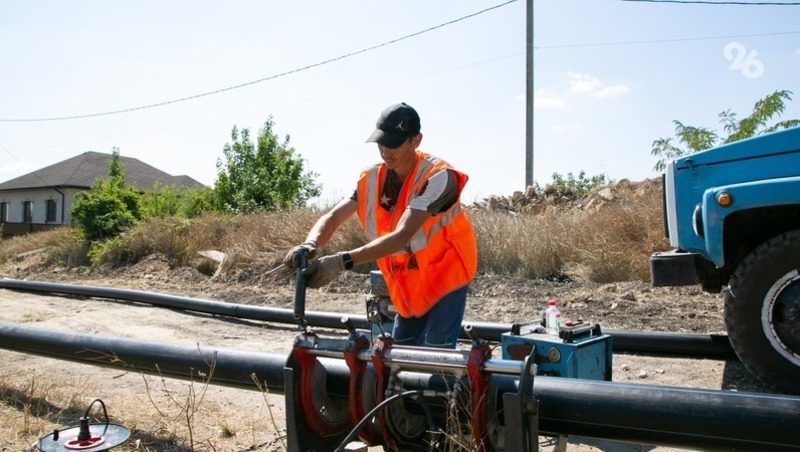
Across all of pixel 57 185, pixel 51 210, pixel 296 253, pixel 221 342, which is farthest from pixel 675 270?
pixel 51 210

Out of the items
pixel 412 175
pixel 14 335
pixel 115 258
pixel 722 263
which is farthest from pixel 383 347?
pixel 115 258

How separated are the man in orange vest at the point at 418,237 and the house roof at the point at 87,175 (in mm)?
42368

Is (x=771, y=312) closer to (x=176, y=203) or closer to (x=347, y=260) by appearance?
(x=347, y=260)

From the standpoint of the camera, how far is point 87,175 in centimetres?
4416

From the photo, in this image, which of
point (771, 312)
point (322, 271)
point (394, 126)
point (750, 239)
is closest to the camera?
point (322, 271)

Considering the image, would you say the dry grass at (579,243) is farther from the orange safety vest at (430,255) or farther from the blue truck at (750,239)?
the orange safety vest at (430,255)

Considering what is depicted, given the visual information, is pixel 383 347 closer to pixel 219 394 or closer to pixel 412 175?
pixel 412 175

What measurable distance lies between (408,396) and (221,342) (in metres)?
4.49

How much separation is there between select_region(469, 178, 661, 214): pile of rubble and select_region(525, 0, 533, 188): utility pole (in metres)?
1.33

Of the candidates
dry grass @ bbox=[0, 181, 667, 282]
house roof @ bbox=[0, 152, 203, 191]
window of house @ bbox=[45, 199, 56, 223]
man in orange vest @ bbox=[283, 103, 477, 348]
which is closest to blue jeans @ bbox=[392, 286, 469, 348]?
man in orange vest @ bbox=[283, 103, 477, 348]

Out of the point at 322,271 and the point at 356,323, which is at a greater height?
the point at 322,271

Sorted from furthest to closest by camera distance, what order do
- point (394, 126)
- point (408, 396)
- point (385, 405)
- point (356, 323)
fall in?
point (356, 323) < point (394, 126) < point (408, 396) < point (385, 405)

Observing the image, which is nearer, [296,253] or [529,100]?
[296,253]

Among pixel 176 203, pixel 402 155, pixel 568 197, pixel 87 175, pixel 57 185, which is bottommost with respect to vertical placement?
pixel 402 155
